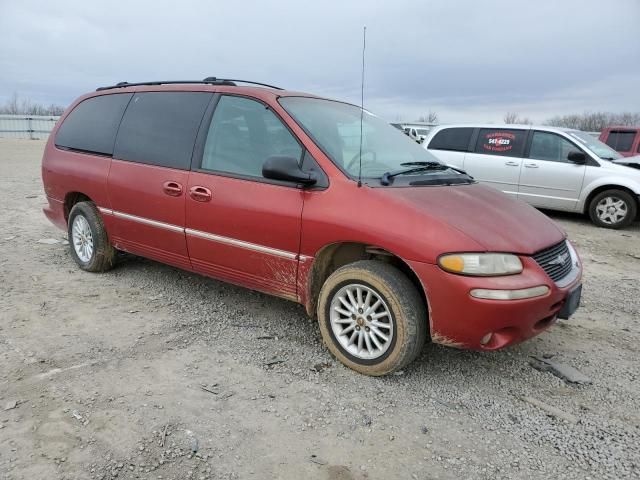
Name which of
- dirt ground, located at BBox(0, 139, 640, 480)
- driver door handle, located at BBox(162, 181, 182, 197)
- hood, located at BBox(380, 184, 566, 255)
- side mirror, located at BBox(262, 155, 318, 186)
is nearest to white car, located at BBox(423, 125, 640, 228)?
dirt ground, located at BBox(0, 139, 640, 480)

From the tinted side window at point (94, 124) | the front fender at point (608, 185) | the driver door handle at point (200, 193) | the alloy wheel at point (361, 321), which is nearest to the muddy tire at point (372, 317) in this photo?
the alloy wheel at point (361, 321)

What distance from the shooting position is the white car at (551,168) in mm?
8164

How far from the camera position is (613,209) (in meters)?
8.19

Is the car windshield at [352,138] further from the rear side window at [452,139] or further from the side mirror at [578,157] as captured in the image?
the rear side window at [452,139]

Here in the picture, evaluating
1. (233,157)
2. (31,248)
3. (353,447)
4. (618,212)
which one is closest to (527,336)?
(353,447)

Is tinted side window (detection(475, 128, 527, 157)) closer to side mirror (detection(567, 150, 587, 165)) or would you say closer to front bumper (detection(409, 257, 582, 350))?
side mirror (detection(567, 150, 587, 165))

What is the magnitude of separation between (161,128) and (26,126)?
24.0 m

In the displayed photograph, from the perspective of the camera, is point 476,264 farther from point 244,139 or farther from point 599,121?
point 599,121

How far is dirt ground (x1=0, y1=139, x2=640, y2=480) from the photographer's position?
2.38 meters

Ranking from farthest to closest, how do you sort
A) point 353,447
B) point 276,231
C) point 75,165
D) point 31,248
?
point 31,248
point 75,165
point 276,231
point 353,447

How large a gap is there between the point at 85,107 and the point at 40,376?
306cm

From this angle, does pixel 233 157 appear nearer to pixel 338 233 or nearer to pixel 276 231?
pixel 276 231

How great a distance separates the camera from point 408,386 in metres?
3.10

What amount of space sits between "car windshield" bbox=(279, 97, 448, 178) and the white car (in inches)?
195
